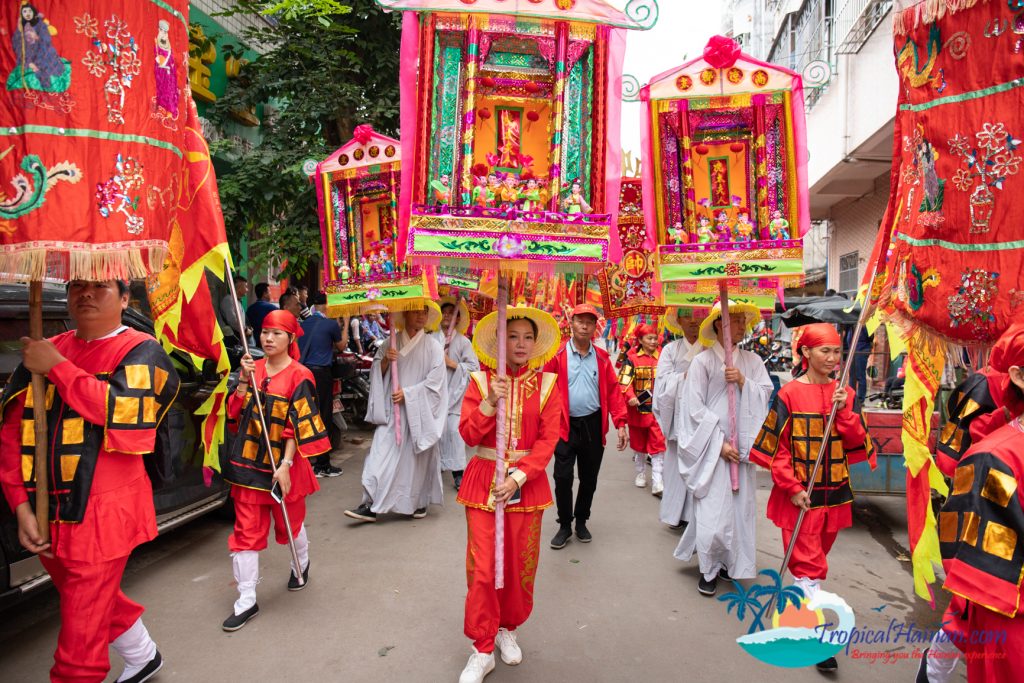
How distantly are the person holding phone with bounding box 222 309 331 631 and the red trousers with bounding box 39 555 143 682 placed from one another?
103 cm

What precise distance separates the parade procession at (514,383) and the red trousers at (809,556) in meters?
0.08

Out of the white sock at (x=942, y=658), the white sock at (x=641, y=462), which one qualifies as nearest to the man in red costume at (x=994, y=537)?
the white sock at (x=942, y=658)

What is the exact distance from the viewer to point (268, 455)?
3.83 meters

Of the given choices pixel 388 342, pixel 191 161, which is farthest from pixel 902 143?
pixel 388 342

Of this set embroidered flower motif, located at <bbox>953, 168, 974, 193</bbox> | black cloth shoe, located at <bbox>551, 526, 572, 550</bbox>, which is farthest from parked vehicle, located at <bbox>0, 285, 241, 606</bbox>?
embroidered flower motif, located at <bbox>953, 168, 974, 193</bbox>

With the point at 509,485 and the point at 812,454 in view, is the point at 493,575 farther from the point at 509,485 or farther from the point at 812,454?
the point at 812,454

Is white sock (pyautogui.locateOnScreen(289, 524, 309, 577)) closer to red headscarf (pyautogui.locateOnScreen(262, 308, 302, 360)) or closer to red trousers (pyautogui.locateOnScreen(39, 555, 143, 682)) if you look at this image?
red headscarf (pyautogui.locateOnScreen(262, 308, 302, 360))

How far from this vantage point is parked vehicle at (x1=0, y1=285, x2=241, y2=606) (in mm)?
3027

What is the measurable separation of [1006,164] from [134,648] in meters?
4.18

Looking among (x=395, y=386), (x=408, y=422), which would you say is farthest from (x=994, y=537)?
(x=395, y=386)

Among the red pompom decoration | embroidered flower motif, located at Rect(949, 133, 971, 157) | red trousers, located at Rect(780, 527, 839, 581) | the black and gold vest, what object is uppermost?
the red pompom decoration

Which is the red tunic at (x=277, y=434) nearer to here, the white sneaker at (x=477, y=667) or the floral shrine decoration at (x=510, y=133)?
the floral shrine decoration at (x=510, y=133)

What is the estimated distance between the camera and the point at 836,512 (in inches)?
142

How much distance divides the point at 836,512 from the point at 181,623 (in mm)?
3718
